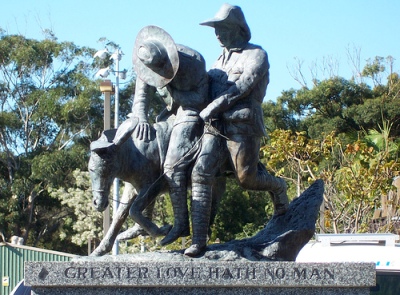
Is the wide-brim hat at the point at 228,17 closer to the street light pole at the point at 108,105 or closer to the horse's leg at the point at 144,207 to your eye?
the horse's leg at the point at 144,207

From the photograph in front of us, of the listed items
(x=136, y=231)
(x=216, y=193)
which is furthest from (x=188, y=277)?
(x=216, y=193)

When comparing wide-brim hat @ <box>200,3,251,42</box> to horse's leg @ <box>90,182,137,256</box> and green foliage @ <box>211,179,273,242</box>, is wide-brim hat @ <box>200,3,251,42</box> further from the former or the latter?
green foliage @ <box>211,179,273,242</box>

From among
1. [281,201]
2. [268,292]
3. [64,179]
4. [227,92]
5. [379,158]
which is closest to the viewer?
[268,292]

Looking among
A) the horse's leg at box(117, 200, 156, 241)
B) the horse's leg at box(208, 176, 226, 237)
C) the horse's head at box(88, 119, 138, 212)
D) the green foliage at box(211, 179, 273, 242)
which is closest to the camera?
the horse's head at box(88, 119, 138, 212)

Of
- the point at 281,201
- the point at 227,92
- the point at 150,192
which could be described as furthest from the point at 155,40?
the point at 281,201

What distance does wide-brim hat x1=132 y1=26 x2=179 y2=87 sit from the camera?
331 inches

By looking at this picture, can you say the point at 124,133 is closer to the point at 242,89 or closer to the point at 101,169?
the point at 101,169

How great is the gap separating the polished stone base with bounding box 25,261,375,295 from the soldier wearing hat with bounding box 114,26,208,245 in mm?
733

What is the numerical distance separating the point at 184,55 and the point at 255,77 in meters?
0.72

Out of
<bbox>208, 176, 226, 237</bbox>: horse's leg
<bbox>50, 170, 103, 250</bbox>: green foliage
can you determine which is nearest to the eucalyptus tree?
<bbox>50, 170, 103, 250</bbox>: green foliage

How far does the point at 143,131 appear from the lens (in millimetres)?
8523

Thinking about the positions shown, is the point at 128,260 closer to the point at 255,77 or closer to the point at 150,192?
the point at 150,192

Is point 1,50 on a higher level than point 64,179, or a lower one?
higher

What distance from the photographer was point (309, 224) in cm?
889
